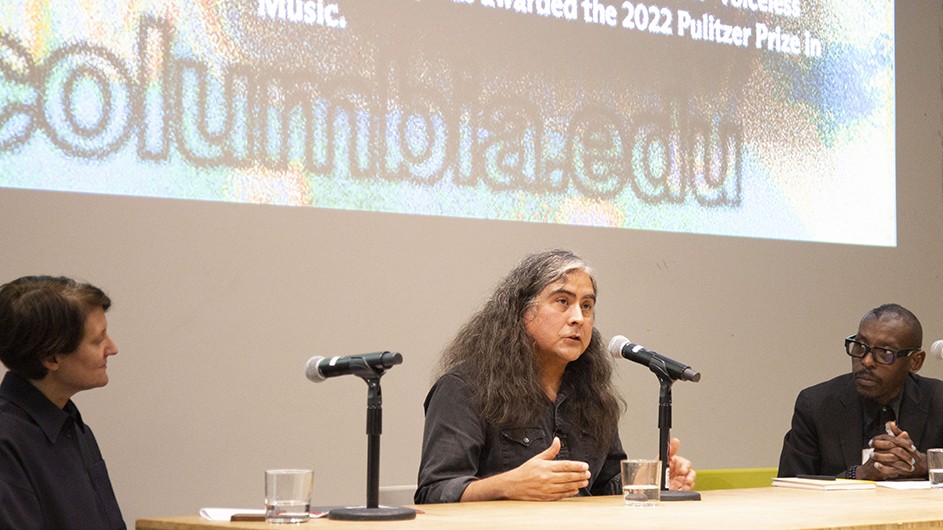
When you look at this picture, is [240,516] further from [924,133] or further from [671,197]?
[924,133]

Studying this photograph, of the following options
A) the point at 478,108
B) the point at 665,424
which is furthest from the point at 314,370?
the point at 478,108

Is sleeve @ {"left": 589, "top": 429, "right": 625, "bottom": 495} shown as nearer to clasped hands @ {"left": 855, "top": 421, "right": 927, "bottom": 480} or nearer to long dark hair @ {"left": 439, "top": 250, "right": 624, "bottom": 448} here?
long dark hair @ {"left": 439, "top": 250, "right": 624, "bottom": 448}

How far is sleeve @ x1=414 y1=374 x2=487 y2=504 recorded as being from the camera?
10.1ft

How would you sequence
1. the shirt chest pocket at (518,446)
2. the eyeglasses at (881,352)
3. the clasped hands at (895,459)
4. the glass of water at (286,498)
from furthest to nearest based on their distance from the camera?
the eyeglasses at (881,352), the clasped hands at (895,459), the shirt chest pocket at (518,446), the glass of water at (286,498)

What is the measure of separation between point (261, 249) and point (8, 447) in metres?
1.59

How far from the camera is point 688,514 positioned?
2.57 m

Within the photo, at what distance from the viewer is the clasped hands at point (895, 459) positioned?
3670 mm

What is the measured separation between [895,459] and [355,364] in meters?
1.89

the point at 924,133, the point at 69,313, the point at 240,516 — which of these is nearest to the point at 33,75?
the point at 69,313

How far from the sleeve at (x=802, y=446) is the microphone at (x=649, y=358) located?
129 centimetres

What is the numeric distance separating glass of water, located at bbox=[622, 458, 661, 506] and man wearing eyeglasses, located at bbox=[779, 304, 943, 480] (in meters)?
1.43

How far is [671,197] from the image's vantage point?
16.4 feet

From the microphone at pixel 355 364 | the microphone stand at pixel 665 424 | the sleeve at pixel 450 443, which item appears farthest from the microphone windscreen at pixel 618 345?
the microphone at pixel 355 364

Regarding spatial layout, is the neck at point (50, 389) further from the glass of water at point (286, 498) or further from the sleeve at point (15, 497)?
the glass of water at point (286, 498)
